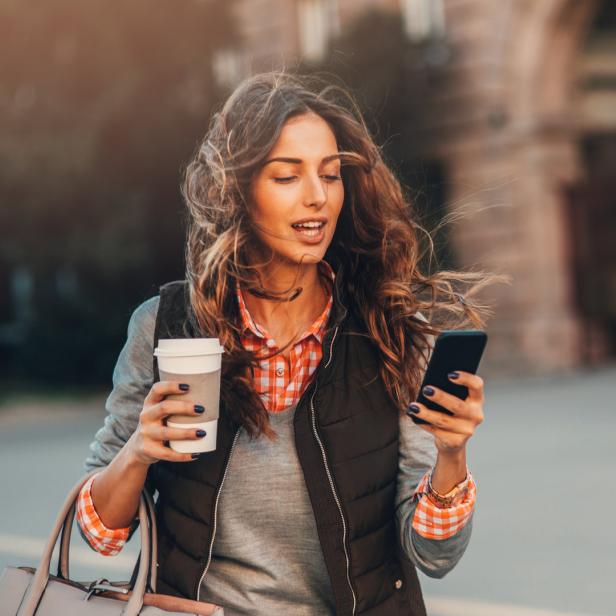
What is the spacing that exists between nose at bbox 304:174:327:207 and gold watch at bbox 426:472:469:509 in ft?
2.19

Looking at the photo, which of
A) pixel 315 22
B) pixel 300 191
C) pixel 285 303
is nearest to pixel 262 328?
pixel 285 303

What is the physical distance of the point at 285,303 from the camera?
8.43 ft

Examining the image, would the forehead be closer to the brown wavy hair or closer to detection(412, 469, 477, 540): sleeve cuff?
the brown wavy hair

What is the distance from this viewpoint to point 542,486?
7.73m

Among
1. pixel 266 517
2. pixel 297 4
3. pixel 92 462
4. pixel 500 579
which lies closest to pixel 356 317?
pixel 266 517

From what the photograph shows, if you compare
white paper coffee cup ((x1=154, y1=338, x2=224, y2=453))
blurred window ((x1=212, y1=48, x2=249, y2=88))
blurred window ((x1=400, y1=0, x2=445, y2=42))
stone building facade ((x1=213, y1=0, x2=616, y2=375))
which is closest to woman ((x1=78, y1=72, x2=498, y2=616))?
white paper coffee cup ((x1=154, y1=338, x2=224, y2=453))

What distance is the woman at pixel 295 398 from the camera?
227 cm

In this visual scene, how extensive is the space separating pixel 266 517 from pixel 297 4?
19.5 metres

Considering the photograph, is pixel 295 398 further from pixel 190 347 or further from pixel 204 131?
pixel 204 131

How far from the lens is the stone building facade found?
17.5m

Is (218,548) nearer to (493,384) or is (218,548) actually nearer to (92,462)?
(92,462)

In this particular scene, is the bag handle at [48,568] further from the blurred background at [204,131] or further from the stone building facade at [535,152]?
the stone building facade at [535,152]

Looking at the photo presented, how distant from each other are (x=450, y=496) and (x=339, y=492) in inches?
9.2

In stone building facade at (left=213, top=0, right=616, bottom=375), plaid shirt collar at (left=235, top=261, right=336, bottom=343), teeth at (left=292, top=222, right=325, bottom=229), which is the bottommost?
stone building facade at (left=213, top=0, right=616, bottom=375)
